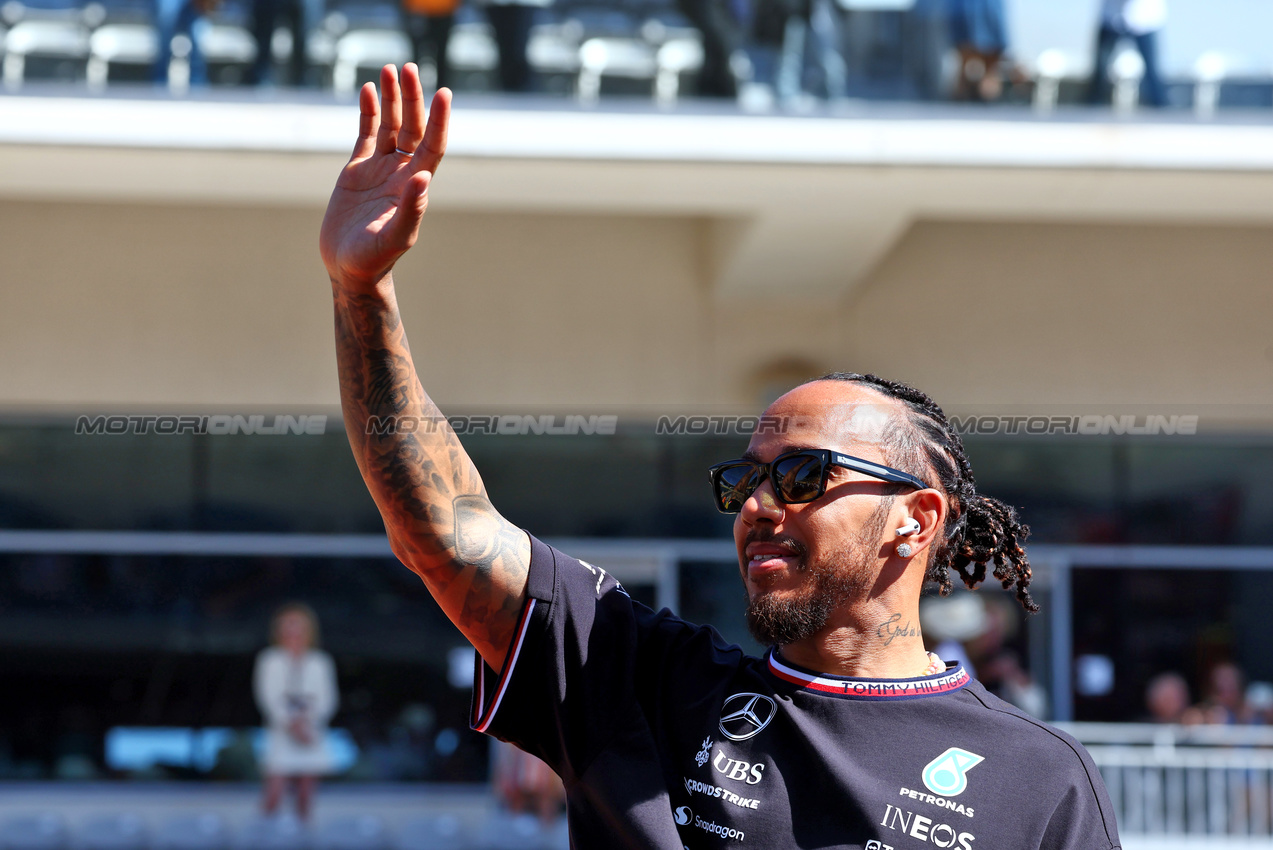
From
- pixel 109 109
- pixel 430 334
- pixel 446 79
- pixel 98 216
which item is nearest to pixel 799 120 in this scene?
pixel 446 79

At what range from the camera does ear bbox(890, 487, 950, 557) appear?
188cm

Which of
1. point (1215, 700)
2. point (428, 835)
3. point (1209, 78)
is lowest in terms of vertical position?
point (428, 835)

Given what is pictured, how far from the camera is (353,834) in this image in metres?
7.84

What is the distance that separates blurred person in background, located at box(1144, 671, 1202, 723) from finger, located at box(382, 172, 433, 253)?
25.7ft

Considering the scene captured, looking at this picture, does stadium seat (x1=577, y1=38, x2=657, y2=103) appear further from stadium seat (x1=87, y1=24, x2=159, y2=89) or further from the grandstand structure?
stadium seat (x1=87, y1=24, x2=159, y2=89)

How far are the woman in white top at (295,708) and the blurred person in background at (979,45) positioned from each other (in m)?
5.49

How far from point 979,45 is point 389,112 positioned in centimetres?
603

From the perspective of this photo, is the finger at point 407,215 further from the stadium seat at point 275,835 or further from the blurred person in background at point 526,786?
the stadium seat at point 275,835

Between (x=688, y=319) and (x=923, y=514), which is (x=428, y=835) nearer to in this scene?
(x=688, y=319)

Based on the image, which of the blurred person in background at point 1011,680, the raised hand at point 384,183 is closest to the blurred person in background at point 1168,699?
the blurred person in background at point 1011,680

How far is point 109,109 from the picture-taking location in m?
6.21

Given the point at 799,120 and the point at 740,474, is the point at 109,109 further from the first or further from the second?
the point at 740,474

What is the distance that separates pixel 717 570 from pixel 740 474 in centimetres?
635

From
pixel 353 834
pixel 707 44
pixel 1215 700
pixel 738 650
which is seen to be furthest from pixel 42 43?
pixel 1215 700
